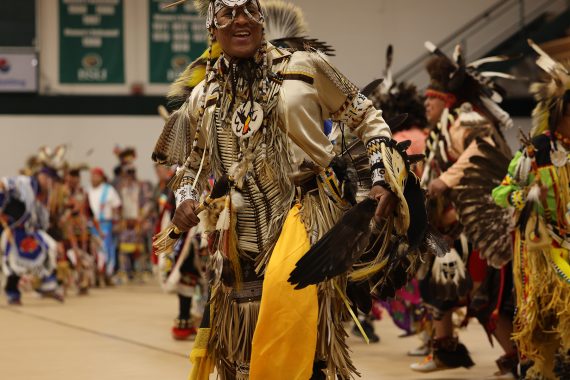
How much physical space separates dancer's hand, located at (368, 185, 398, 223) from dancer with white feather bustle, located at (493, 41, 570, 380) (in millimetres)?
1561

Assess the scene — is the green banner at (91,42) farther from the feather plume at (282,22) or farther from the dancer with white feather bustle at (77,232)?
the feather plume at (282,22)

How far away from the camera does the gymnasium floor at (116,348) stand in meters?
5.29

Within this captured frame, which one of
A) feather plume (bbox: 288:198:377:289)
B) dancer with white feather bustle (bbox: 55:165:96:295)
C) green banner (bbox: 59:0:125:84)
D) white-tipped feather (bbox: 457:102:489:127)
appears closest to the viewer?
feather plume (bbox: 288:198:377:289)

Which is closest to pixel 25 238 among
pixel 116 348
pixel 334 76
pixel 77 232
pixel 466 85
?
pixel 77 232

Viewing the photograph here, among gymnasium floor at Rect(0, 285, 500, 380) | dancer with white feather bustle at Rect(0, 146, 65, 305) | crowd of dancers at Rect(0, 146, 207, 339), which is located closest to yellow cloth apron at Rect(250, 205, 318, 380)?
gymnasium floor at Rect(0, 285, 500, 380)

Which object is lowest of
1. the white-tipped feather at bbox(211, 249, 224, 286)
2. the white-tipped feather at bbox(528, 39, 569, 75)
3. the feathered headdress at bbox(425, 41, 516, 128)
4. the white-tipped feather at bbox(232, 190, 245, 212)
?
the white-tipped feather at bbox(211, 249, 224, 286)

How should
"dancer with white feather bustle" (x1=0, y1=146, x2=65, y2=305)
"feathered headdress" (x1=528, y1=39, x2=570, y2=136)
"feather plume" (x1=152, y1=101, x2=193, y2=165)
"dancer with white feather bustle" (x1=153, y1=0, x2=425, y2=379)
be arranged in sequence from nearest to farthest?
1. "dancer with white feather bustle" (x1=153, y1=0, x2=425, y2=379)
2. "feather plume" (x1=152, y1=101, x2=193, y2=165)
3. "feathered headdress" (x1=528, y1=39, x2=570, y2=136)
4. "dancer with white feather bustle" (x1=0, y1=146, x2=65, y2=305)

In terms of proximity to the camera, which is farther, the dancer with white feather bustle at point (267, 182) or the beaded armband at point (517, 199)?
the beaded armband at point (517, 199)

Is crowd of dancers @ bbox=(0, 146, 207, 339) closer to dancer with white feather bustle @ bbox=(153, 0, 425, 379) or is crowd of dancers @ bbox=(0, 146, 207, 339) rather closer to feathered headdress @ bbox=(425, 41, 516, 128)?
feathered headdress @ bbox=(425, 41, 516, 128)

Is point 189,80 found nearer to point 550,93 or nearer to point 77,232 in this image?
point 550,93

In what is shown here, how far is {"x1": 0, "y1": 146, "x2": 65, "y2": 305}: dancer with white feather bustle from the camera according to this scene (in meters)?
9.34

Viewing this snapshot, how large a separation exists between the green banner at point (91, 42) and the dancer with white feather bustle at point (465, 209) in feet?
32.7

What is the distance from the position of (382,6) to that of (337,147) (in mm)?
12010

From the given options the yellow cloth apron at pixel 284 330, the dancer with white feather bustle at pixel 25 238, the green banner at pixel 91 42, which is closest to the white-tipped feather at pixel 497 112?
the yellow cloth apron at pixel 284 330
